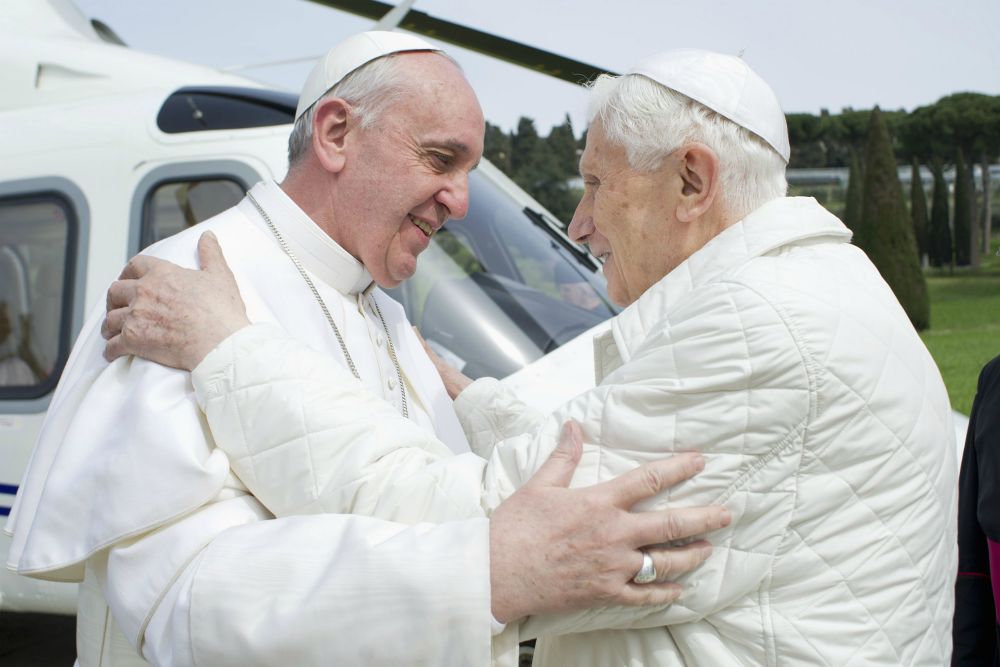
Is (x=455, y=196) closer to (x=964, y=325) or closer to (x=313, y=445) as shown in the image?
(x=313, y=445)

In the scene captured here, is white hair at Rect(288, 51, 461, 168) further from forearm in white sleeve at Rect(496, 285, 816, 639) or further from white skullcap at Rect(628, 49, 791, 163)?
forearm in white sleeve at Rect(496, 285, 816, 639)

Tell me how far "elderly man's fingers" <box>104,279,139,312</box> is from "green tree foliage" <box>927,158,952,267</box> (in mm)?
35553

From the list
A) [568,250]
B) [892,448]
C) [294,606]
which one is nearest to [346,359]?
[294,606]

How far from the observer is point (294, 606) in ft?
5.11

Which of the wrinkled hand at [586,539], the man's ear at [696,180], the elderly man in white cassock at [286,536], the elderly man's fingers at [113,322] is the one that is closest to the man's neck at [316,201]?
the elderly man in white cassock at [286,536]

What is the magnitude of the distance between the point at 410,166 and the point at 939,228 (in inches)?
1413

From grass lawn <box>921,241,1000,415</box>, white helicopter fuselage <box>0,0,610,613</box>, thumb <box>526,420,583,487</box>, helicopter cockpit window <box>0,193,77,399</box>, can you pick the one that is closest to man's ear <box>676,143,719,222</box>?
thumb <box>526,420,583,487</box>

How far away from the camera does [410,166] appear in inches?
90.7

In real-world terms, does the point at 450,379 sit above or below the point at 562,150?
below

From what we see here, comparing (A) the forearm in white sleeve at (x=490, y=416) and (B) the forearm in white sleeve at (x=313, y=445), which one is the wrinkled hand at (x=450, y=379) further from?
(B) the forearm in white sleeve at (x=313, y=445)

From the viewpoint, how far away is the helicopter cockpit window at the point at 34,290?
3.98 m

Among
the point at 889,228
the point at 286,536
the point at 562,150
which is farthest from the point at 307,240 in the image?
the point at 562,150

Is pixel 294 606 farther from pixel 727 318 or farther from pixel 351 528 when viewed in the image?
pixel 727 318

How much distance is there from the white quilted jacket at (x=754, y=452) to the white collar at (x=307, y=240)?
2.10 feet
